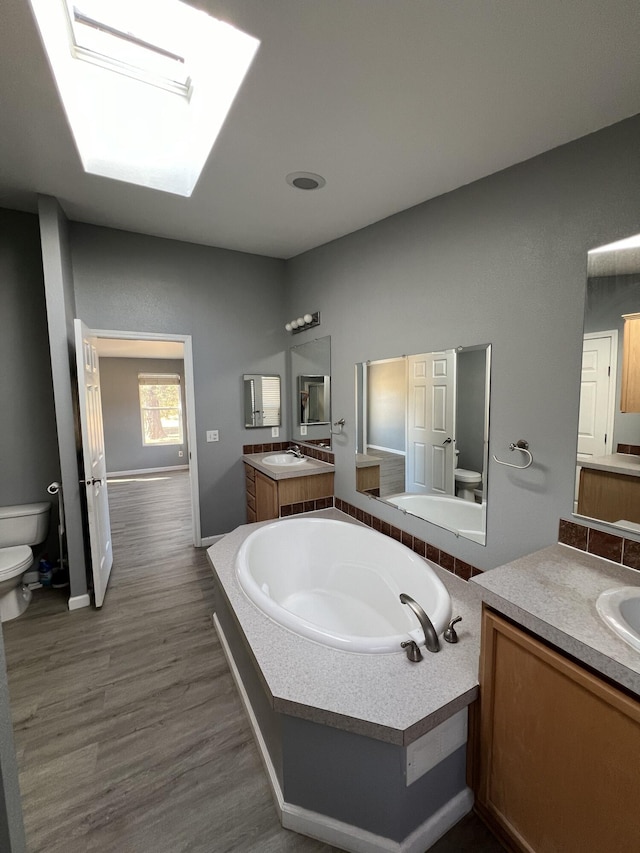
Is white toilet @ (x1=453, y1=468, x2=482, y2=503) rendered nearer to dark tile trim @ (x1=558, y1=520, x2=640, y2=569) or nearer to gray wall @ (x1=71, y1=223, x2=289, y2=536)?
dark tile trim @ (x1=558, y1=520, x2=640, y2=569)

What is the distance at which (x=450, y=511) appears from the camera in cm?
202

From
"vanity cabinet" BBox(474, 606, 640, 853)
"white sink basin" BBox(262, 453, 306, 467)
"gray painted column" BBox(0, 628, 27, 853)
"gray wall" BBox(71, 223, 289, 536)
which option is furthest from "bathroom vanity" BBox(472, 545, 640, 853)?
"gray wall" BBox(71, 223, 289, 536)

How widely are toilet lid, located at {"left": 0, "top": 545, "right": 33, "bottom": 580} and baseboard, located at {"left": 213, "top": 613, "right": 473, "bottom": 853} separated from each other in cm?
203

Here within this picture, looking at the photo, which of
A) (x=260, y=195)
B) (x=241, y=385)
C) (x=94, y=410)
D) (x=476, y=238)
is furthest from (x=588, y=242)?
(x=94, y=410)

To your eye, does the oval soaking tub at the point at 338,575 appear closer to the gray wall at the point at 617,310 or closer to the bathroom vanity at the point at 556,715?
the bathroom vanity at the point at 556,715

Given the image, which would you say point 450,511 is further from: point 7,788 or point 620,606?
point 7,788

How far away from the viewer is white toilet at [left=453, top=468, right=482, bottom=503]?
1.87 meters

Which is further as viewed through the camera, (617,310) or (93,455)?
(93,455)

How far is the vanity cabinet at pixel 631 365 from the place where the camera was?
1339 millimetres

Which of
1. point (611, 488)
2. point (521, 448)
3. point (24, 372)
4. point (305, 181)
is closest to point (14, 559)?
point (24, 372)

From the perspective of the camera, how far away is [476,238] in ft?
5.88

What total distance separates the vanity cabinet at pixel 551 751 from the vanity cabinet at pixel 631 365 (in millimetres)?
953

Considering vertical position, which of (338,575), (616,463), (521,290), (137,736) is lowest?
(137,736)

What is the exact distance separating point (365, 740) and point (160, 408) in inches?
268
